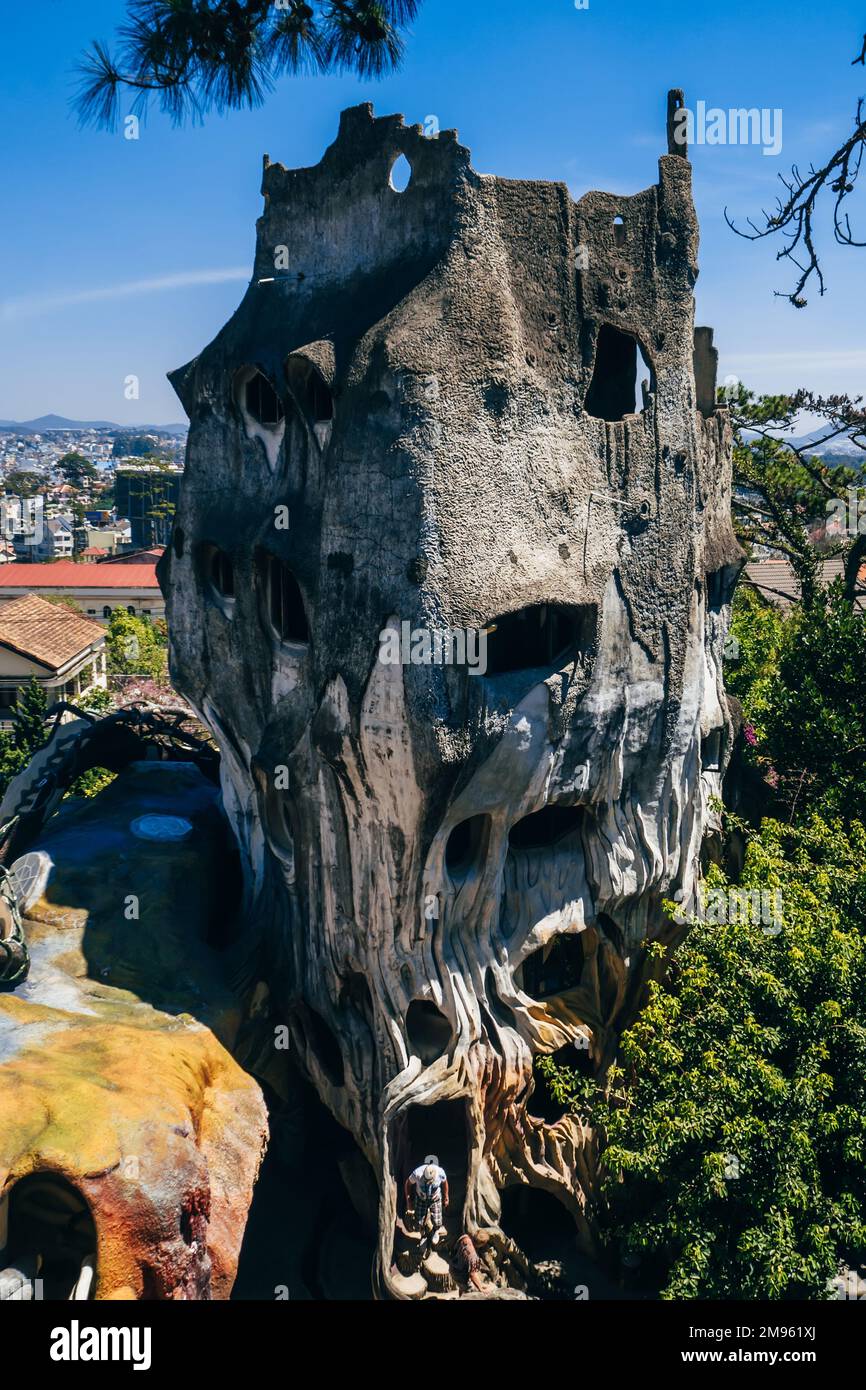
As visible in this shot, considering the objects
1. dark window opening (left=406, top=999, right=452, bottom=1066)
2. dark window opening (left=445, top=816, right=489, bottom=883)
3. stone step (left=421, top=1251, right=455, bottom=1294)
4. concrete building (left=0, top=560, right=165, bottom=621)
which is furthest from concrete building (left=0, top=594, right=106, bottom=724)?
stone step (left=421, top=1251, right=455, bottom=1294)

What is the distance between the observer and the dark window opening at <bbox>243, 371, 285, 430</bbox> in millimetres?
19062

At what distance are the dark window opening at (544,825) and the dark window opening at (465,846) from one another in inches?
41.8

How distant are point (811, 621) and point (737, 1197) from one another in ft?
41.5

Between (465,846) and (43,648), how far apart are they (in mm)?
25762

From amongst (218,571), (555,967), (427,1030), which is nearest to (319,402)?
(218,571)

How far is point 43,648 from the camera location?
40.2 metres

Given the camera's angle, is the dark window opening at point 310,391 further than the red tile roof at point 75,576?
No

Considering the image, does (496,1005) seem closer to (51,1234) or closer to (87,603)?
(51,1234)

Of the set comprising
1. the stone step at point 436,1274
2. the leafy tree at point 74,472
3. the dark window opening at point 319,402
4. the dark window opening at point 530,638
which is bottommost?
the stone step at point 436,1274

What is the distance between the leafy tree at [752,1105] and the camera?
14.3 m

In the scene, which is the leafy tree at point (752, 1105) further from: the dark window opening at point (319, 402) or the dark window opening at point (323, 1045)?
the dark window opening at point (319, 402)

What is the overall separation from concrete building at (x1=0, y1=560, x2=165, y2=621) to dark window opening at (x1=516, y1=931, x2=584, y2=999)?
49.1m

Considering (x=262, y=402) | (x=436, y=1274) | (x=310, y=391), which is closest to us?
(x=436, y=1274)

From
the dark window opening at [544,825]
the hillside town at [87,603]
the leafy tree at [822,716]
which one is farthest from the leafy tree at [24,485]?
the dark window opening at [544,825]
